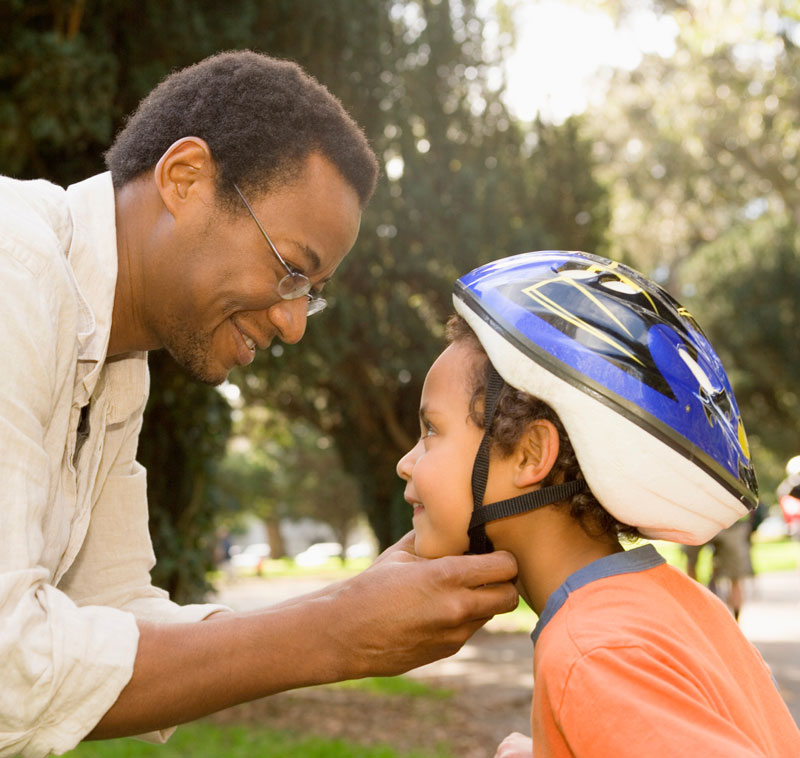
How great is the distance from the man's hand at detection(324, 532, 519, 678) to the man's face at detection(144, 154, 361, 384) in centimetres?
106

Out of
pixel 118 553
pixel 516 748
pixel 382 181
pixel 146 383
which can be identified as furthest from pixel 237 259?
pixel 382 181

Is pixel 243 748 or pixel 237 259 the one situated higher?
pixel 237 259

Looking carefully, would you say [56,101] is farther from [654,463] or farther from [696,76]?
[696,76]

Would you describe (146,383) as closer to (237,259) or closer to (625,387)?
(237,259)

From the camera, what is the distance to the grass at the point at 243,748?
24.5ft

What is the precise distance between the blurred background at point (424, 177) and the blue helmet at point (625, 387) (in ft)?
19.3

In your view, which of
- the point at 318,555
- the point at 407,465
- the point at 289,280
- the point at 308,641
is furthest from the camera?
the point at 318,555

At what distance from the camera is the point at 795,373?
2864cm

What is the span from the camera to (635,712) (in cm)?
167

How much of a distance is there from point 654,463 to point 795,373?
28939 mm

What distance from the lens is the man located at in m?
1.91

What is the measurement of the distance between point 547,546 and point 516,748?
0.55 metres

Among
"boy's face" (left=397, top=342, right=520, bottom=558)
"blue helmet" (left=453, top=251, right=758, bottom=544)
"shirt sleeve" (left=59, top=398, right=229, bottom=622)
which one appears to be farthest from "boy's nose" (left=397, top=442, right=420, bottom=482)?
"shirt sleeve" (left=59, top=398, right=229, bottom=622)

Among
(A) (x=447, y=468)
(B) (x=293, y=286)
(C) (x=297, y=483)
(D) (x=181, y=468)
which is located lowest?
(C) (x=297, y=483)
